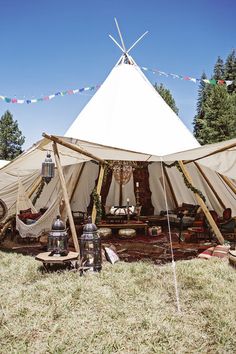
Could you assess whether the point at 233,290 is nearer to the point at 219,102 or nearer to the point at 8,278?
the point at 8,278

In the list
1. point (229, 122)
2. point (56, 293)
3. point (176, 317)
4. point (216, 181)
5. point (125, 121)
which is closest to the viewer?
point (176, 317)

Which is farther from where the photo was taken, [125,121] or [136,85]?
[136,85]

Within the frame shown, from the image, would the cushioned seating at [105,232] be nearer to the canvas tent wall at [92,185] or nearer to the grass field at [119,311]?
the canvas tent wall at [92,185]

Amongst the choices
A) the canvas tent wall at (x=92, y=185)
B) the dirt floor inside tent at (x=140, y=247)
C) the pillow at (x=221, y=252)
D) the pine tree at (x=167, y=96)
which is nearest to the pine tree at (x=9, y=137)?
the pine tree at (x=167, y=96)

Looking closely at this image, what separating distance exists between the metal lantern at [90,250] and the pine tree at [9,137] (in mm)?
30739

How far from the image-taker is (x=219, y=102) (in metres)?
27.0

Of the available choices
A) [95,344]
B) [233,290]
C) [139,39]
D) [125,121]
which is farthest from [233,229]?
[139,39]

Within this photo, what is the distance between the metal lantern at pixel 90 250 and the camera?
442 cm

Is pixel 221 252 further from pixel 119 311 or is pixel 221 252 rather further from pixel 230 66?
pixel 230 66

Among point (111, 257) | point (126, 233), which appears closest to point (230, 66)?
point (126, 233)

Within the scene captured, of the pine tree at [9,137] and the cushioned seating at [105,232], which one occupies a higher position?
the pine tree at [9,137]

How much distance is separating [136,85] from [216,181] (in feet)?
10.5

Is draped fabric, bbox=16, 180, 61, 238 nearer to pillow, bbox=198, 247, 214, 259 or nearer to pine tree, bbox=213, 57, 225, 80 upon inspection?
pillow, bbox=198, 247, 214, 259

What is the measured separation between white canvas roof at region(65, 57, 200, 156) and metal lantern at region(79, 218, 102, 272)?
2.01 metres
